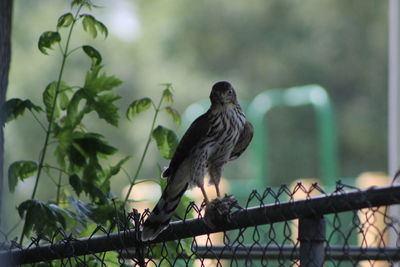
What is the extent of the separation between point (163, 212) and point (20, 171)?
864mm

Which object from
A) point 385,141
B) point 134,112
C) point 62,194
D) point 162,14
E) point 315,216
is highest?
point 162,14

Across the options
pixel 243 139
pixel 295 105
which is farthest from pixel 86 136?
pixel 295 105

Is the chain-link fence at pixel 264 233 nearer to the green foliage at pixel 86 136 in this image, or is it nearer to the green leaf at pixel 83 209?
the green leaf at pixel 83 209

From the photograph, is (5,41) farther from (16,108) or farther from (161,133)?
(161,133)

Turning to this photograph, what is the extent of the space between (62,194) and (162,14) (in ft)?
72.2

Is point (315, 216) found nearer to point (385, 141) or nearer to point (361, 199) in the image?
point (361, 199)

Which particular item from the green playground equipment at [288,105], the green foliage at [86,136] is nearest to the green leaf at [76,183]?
the green foliage at [86,136]

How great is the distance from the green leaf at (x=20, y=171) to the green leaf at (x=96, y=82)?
1.51 feet

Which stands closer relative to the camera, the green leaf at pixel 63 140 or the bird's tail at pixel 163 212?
the bird's tail at pixel 163 212

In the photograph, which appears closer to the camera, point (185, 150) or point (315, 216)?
point (315, 216)

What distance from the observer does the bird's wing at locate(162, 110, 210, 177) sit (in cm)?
423

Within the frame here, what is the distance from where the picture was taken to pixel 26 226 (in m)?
3.99

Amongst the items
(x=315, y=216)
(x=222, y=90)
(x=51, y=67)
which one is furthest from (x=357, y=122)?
(x=315, y=216)

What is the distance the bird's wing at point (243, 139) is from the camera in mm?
4586
